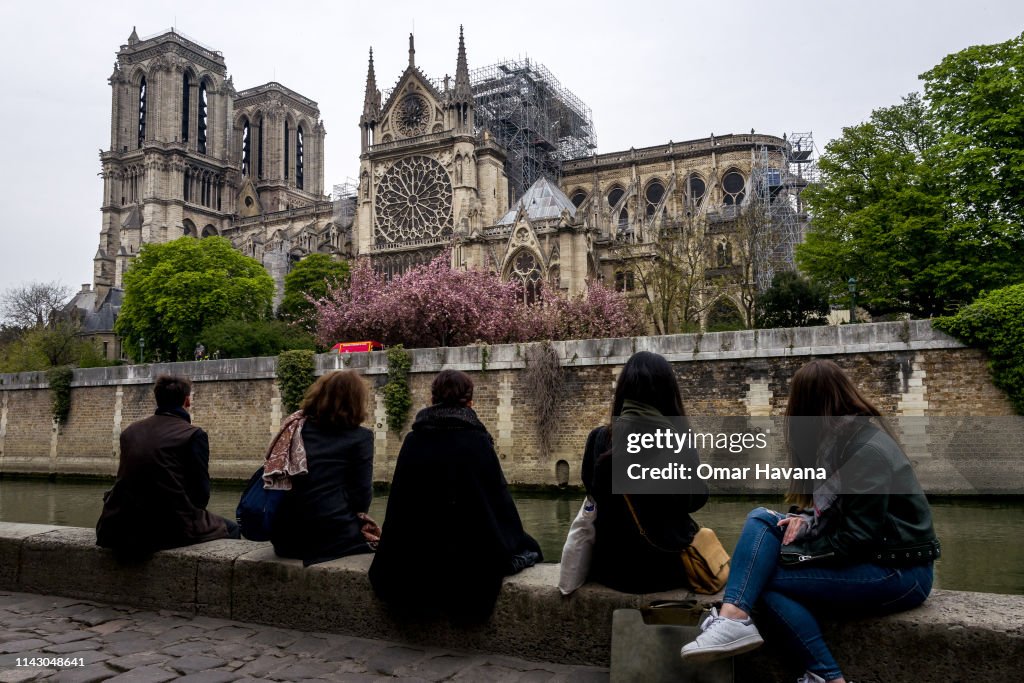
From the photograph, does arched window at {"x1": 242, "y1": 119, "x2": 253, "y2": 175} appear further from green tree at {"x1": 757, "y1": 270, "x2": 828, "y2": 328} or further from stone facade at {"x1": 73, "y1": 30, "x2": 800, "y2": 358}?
green tree at {"x1": 757, "y1": 270, "x2": 828, "y2": 328}

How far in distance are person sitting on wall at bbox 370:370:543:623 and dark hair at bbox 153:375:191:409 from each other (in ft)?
5.97

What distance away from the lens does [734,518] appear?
1356 cm

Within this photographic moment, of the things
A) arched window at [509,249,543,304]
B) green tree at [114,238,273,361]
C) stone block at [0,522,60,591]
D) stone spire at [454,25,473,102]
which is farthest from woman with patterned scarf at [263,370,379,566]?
stone spire at [454,25,473,102]

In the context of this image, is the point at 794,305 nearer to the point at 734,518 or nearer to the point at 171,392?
the point at 734,518

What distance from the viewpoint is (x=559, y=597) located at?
3.64 meters

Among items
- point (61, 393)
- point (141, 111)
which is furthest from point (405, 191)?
point (141, 111)

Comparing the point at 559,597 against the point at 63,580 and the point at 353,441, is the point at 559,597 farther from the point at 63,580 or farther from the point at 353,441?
the point at 63,580

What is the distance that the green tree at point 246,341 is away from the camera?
3134cm

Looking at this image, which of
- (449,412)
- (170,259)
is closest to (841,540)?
(449,412)

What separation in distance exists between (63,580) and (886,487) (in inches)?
185

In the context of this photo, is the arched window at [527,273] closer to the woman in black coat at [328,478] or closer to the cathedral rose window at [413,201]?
the cathedral rose window at [413,201]

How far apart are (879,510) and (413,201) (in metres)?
42.9

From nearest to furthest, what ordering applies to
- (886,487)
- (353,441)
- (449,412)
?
(886,487) → (449,412) → (353,441)

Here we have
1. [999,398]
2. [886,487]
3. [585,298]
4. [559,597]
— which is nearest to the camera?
[886,487]
